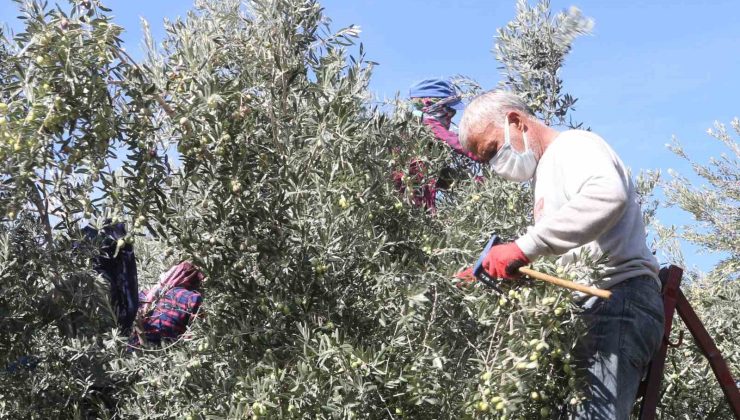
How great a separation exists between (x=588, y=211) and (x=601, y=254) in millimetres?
258

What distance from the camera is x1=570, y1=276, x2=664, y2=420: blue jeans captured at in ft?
10.6

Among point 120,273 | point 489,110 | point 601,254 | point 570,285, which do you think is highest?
point 489,110

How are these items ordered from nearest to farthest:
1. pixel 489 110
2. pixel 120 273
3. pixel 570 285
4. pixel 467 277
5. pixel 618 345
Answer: pixel 570 285 → pixel 618 345 → pixel 467 277 → pixel 489 110 → pixel 120 273

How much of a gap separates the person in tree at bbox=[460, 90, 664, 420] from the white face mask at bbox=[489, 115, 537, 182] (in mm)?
55

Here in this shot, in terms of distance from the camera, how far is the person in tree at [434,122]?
430 cm

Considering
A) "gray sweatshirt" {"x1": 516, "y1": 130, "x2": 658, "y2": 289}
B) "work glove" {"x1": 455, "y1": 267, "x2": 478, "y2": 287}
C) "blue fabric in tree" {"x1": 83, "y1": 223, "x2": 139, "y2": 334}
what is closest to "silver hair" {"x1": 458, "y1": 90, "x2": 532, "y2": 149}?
"gray sweatshirt" {"x1": 516, "y1": 130, "x2": 658, "y2": 289}

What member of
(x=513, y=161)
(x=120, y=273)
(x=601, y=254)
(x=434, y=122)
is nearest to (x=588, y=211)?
(x=601, y=254)

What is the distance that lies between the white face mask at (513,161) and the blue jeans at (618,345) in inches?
21.8

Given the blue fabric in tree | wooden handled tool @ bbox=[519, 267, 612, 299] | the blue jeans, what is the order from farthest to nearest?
1. the blue fabric in tree
2. the blue jeans
3. wooden handled tool @ bbox=[519, 267, 612, 299]

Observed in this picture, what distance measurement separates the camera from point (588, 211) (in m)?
3.10

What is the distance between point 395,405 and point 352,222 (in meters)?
0.70

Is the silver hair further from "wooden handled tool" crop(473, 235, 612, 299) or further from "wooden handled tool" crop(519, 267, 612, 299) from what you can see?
"wooden handled tool" crop(519, 267, 612, 299)

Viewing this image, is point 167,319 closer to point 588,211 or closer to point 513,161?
point 513,161

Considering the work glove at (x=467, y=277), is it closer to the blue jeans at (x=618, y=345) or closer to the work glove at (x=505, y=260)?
the work glove at (x=505, y=260)
